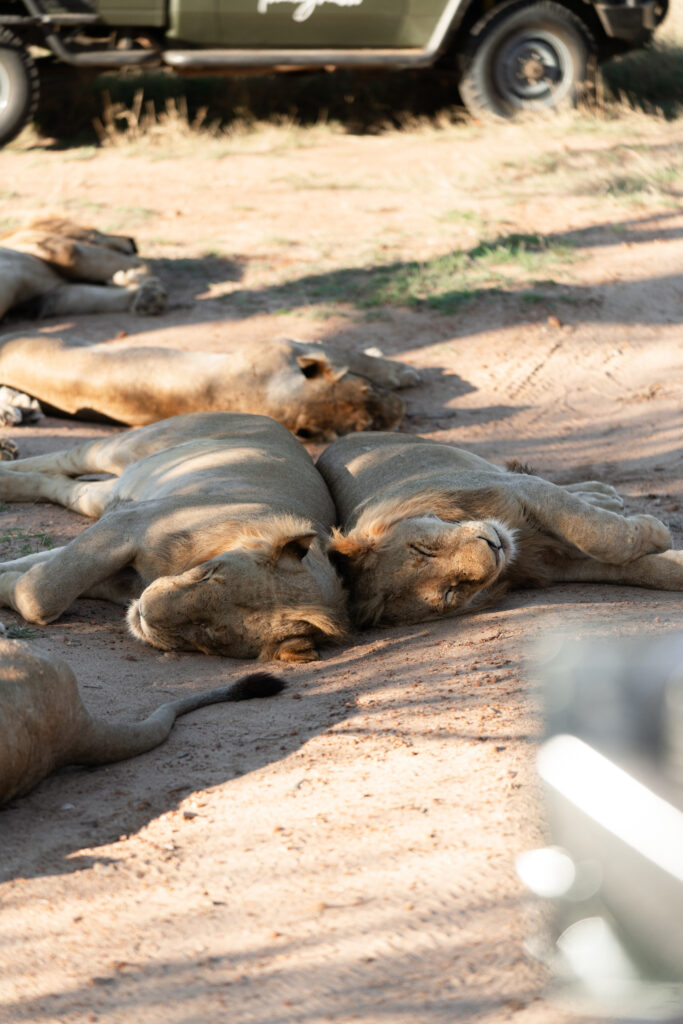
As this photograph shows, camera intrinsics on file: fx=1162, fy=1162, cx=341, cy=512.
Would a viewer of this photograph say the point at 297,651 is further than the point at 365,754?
Yes

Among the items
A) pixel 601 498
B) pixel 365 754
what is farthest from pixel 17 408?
pixel 365 754

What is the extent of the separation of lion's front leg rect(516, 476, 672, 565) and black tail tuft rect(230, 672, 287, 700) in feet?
4.43

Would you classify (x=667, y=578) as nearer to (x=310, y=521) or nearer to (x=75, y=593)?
(x=310, y=521)

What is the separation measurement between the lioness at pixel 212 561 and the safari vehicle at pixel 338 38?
7939 millimetres

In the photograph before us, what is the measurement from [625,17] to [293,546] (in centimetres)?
992

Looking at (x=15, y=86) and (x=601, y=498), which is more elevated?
(x=15, y=86)

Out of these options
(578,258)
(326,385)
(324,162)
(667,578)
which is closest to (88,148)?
(324,162)

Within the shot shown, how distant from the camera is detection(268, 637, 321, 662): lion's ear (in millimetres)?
4082

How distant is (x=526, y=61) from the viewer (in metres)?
12.2

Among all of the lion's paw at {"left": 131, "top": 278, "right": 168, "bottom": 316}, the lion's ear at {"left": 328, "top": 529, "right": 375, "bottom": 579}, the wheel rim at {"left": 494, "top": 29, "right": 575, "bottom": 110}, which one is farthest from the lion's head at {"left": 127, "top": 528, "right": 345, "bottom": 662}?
the wheel rim at {"left": 494, "top": 29, "right": 575, "bottom": 110}

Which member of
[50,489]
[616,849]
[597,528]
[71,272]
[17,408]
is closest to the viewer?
[616,849]

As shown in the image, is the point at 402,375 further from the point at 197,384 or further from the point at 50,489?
the point at 50,489

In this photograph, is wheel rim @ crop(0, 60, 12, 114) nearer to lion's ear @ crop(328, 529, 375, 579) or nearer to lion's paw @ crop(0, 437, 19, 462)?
lion's paw @ crop(0, 437, 19, 462)

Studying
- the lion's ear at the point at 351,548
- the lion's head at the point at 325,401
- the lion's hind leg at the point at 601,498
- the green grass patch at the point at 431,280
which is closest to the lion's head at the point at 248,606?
the lion's ear at the point at 351,548
